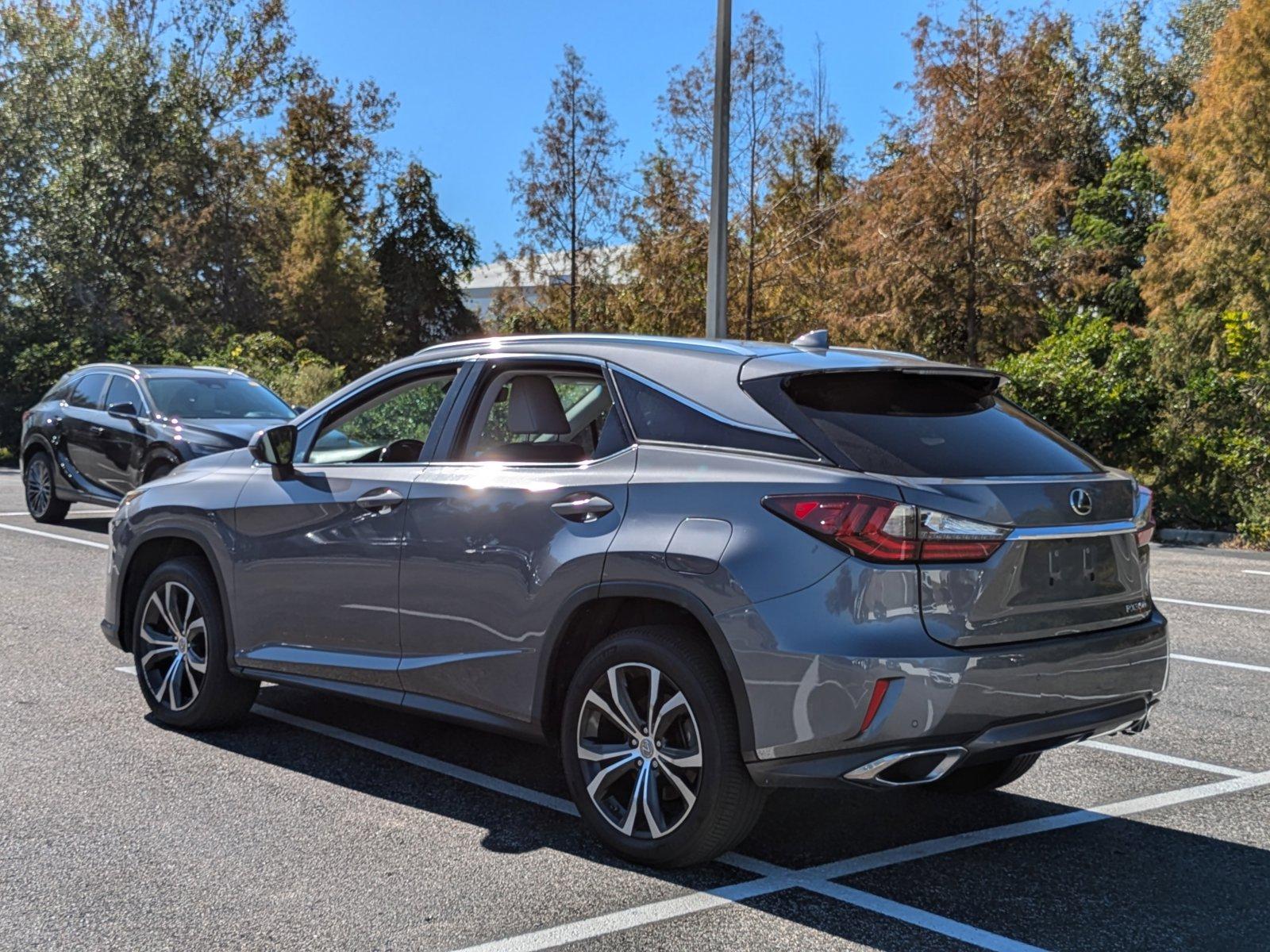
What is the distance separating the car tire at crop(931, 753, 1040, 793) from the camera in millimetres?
5340

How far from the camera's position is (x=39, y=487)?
1499 centimetres

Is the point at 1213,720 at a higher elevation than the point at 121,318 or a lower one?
lower

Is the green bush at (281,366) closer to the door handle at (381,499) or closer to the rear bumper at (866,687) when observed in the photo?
the door handle at (381,499)

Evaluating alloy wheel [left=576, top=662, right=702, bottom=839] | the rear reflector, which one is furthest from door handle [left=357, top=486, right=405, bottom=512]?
the rear reflector

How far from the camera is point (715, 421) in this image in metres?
4.50

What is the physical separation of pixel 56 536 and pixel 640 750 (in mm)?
10924

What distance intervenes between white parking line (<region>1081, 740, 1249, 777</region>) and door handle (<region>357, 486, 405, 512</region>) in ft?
10.8

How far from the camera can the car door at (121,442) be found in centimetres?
1328

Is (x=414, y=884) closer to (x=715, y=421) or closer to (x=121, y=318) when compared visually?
(x=715, y=421)

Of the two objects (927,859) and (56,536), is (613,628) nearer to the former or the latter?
A: (927,859)

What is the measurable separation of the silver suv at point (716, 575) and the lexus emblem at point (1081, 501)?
0.01m

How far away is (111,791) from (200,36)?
135 ft

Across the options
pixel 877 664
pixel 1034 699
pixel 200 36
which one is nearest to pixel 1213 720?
pixel 1034 699

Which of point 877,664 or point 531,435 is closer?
point 877,664
